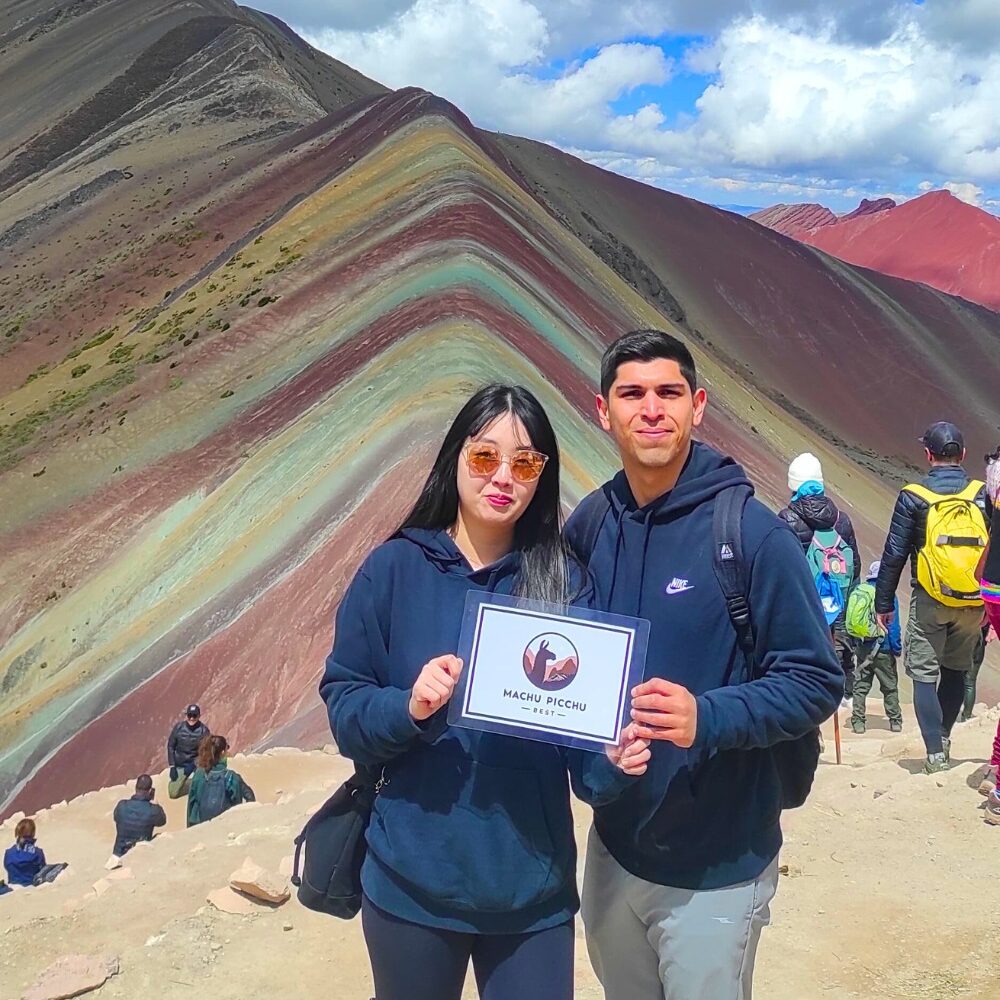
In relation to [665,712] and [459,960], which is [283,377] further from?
[665,712]

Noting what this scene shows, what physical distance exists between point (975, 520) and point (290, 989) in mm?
3313

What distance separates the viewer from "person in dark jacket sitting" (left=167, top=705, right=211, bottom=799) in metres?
7.55

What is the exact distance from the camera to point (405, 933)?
218cm

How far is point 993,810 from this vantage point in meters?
4.43

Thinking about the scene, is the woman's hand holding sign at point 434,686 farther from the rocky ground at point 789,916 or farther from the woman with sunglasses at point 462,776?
the rocky ground at point 789,916

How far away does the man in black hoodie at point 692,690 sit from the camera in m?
2.04

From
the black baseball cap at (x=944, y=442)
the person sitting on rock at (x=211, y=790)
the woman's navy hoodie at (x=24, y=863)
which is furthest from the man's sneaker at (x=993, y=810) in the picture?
the woman's navy hoodie at (x=24, y=863)

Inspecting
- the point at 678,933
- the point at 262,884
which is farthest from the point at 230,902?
the point at 678,933

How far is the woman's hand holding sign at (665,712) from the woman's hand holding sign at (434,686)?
0.35 m

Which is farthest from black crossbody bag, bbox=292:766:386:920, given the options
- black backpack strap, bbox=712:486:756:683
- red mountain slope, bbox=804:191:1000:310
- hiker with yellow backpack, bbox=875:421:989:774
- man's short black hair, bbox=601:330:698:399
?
red mountain slope, bbox=804:191:1000:310

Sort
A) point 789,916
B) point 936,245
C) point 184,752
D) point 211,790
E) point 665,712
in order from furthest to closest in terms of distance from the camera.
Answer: point 936,245, point 184,752, point 211,790, point 789,916, point 665,712

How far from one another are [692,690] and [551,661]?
1.05 feet

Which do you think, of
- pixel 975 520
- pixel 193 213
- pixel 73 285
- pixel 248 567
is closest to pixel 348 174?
pixel 193 213

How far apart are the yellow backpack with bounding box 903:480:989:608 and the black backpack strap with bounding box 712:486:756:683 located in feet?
8.90
